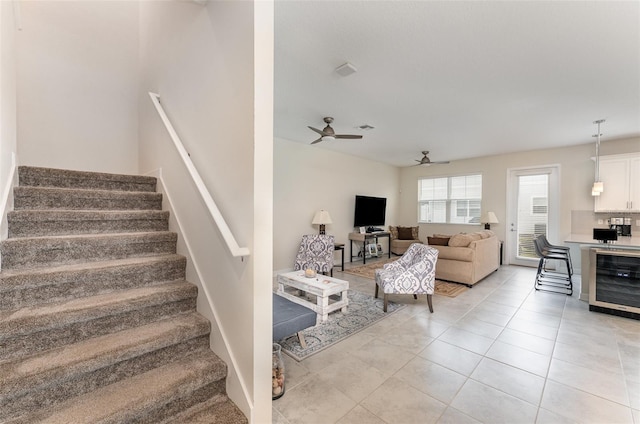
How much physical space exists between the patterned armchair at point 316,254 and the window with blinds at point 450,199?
4162 mm

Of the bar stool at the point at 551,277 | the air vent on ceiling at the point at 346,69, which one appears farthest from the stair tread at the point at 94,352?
the bar stool at the point at 551,277

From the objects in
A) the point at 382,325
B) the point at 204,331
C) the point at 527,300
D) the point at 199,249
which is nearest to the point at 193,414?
the point at 204,331

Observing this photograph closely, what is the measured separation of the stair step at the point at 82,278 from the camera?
4.83ft

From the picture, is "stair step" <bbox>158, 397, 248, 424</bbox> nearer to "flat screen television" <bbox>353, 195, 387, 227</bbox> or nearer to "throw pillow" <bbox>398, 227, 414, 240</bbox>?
"flat screen television" <bbox>353, 195, 387, 227</bbox>

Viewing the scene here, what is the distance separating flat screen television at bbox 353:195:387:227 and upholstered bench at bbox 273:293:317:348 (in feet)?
14.9

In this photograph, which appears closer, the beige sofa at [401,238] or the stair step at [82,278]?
the stair step at [82,278]

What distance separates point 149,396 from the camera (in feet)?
4.32

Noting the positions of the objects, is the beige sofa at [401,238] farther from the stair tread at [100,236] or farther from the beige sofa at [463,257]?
the stair tread at [100,236]

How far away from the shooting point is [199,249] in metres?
1.91

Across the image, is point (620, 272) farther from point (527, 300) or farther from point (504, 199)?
point (504, 199)

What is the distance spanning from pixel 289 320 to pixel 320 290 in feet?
2.89

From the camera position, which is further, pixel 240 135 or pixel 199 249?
pixel 199 249

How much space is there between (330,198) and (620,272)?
15.6ft

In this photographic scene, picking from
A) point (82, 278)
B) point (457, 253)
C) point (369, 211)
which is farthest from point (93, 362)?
point (369, 211)
